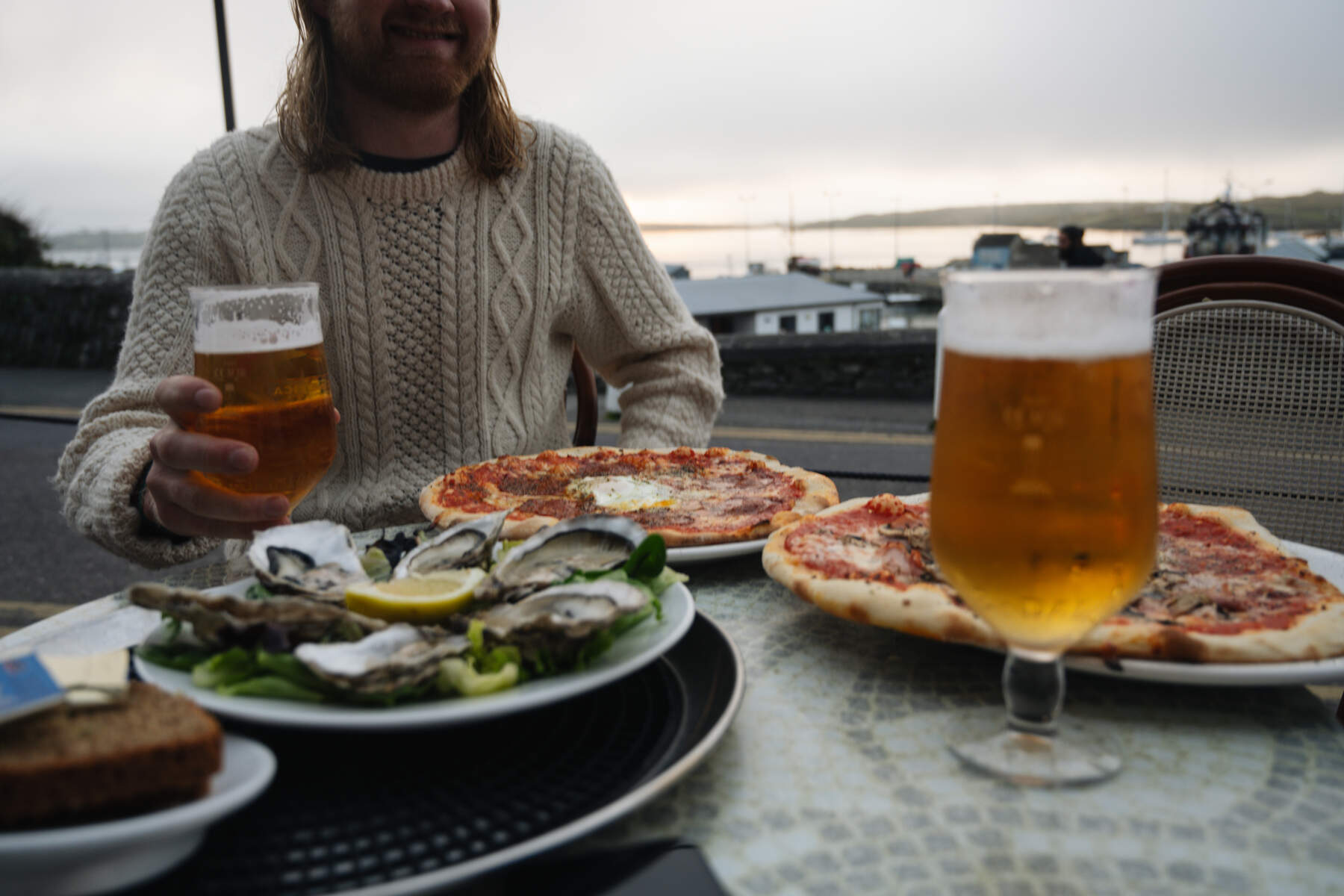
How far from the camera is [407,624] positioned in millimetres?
1032

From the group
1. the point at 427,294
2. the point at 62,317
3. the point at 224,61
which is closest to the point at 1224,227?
the point at 224,61

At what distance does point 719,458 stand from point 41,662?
170cm

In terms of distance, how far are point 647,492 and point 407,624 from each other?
1033 millimetres

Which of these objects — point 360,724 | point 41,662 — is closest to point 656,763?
point 360,724

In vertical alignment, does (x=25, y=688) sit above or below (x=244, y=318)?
below

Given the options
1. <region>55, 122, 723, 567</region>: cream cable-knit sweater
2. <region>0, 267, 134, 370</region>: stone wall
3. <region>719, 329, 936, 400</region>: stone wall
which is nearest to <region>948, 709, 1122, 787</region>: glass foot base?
<region>55, 122, 723, 567</region>: cream cable-knit sweater

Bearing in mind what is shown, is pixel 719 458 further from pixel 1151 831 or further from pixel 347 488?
pixel 1151 831

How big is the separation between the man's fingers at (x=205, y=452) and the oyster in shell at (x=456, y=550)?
28cm

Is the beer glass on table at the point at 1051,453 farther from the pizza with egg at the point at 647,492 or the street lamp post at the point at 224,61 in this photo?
the street lamp post at the point at 224,61

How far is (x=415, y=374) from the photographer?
8.84ft

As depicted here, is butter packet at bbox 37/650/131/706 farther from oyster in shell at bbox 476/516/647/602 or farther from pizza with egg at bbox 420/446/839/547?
pizza with egg at bbox 420/446/839/547

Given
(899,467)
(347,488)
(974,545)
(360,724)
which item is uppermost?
(974,545)

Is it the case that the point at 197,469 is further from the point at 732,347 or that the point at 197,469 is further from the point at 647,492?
the point at 732,347

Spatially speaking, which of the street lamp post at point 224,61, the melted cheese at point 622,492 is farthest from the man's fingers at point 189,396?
the street lamp post at point 224,61
